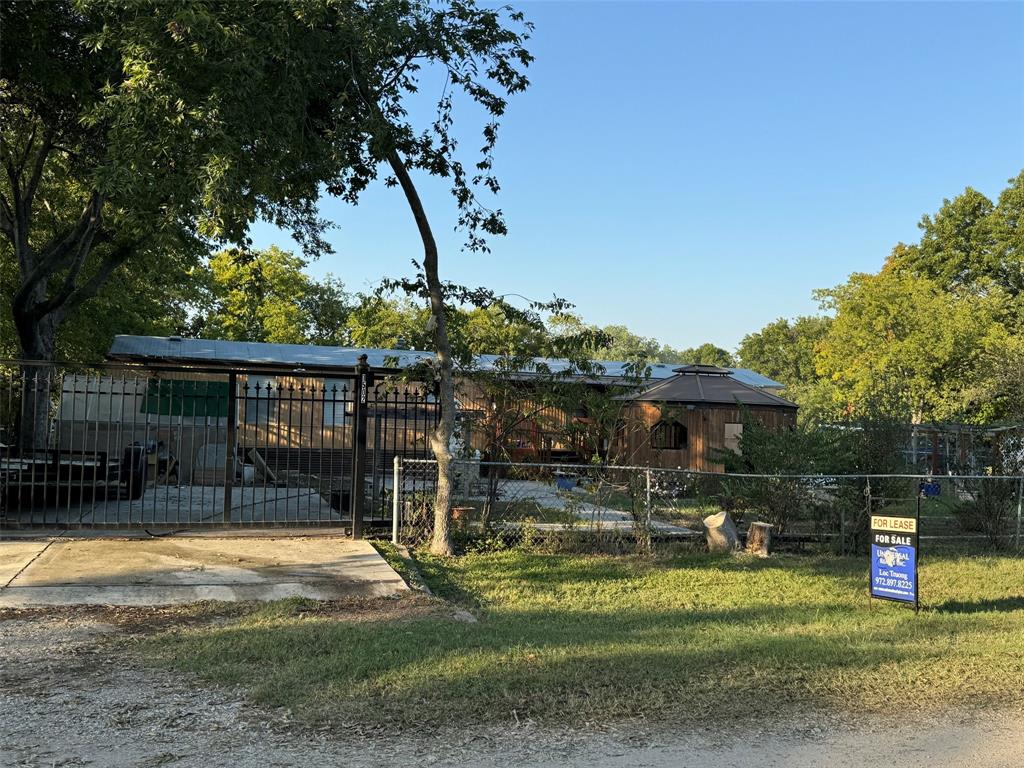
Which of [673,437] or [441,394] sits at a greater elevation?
[441,394]

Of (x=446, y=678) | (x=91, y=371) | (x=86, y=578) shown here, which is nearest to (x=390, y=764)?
(x=446, y=678)

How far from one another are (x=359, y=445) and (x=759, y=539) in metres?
5.45

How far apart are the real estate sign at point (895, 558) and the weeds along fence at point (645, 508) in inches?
92.7

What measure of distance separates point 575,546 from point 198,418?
1279 cm

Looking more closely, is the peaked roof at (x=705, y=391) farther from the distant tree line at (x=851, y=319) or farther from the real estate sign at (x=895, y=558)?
the real estate sign at (x=895, y=558)

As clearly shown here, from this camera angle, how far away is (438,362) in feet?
34.4

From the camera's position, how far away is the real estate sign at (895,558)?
7378 mm

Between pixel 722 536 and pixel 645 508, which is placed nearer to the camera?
pixel 645 508

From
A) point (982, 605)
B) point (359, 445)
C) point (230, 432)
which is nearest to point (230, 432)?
point (230, 432)

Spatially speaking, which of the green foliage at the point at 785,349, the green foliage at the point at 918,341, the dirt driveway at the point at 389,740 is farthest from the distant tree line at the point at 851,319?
the green foliage at the point at 785,349

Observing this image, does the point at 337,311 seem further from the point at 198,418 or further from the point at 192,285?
the point at 198,418

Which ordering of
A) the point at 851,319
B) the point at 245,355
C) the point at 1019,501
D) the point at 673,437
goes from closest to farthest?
1. the point at 1019,501
2. the point at 245,355
3. the point at 673,437
4. the point at 851,319

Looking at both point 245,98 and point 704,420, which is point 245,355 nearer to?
point 704,420

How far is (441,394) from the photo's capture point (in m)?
10.2
